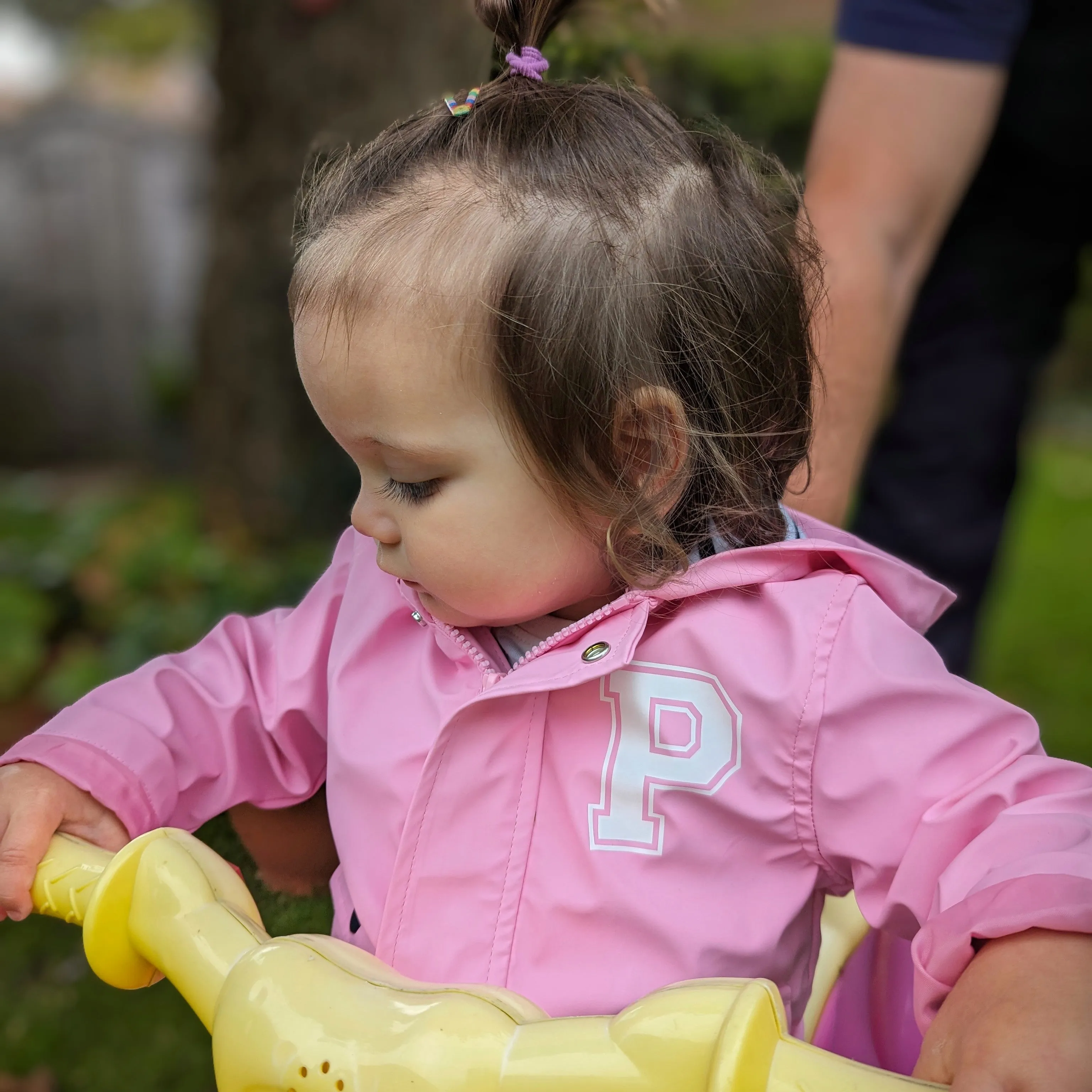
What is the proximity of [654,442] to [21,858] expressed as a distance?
0.64 m

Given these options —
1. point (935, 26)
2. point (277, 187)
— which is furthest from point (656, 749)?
point (277, 187)

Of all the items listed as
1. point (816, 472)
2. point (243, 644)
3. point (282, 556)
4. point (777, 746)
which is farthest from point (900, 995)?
point (282, 556)

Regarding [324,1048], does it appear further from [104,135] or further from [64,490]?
[104,135]

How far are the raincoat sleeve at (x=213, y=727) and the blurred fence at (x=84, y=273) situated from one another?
20.8 feet

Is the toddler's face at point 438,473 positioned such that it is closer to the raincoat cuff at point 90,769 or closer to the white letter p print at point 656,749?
the white letter p print at point 656,749

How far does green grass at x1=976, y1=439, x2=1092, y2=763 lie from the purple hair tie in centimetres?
244

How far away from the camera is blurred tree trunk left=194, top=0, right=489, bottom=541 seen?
149 inches

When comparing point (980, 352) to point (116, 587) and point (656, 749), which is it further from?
point (116, 587)

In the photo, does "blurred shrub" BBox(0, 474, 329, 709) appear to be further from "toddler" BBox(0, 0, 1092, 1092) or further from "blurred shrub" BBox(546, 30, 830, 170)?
"toddler" BBox(0, 0, 1092, 1092)

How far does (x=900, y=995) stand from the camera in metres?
1.27

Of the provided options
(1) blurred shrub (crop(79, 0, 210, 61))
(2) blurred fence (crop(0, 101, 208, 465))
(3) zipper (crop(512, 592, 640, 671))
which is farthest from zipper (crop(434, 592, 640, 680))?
(1) blurred shrub (crop(79, 0, 210, 61))

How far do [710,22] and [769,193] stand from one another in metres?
7.27

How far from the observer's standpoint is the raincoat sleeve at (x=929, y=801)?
2.95 ft

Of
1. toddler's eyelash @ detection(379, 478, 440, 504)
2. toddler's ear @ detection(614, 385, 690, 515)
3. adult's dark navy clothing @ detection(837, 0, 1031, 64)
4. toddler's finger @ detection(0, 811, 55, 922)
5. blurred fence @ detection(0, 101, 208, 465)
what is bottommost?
blurred fence @ detection(0, 101, 208, 465)
